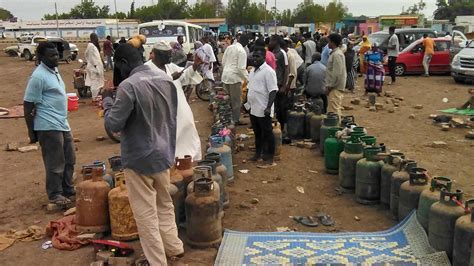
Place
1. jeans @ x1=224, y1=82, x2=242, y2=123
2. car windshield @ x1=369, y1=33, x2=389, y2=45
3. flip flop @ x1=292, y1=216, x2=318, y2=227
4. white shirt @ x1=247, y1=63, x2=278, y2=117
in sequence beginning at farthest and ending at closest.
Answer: car windshield @ x1=369, y1=33, x2=389, y2=45 → jeans @ x1=224, y1=82, x2=242, y2=123 → white shirt @ x1=247, y1=63, x2=278, y2=117 → flip flop @ x1=292, y1=216, x2=318, y2=227

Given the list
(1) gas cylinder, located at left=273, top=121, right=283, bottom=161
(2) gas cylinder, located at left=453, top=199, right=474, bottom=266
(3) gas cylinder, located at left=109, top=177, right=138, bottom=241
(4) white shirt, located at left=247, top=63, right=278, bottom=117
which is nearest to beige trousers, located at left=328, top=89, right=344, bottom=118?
(1) gas cylinder, located at left=273, top=121, right=283, bottom=161

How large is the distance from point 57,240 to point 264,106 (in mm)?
3531

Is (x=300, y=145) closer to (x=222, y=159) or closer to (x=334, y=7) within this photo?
(x=222, y=159)

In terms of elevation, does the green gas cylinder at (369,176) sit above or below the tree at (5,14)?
below

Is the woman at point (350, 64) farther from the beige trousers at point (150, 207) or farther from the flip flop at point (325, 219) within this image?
the beige trousers at point (150, 207)

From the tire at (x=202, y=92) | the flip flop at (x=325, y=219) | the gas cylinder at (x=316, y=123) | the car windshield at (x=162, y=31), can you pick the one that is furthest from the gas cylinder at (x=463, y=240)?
the car windshield at (x=162, y=31)

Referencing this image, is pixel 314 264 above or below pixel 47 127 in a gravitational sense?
below

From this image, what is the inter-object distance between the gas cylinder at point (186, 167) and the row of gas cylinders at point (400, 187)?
2154 mm

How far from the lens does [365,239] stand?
491 centimetres

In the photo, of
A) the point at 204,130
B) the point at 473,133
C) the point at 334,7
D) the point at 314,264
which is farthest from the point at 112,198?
the point at 334,7

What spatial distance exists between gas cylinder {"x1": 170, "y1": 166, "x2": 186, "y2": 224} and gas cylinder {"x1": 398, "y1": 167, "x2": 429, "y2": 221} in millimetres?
2400

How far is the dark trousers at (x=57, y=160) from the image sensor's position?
19.1 feet

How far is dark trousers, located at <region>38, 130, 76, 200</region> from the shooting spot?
583 cm

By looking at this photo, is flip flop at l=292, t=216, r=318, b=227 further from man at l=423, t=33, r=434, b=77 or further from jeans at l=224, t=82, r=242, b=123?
man at l=423, t=33, r=434, b=77
